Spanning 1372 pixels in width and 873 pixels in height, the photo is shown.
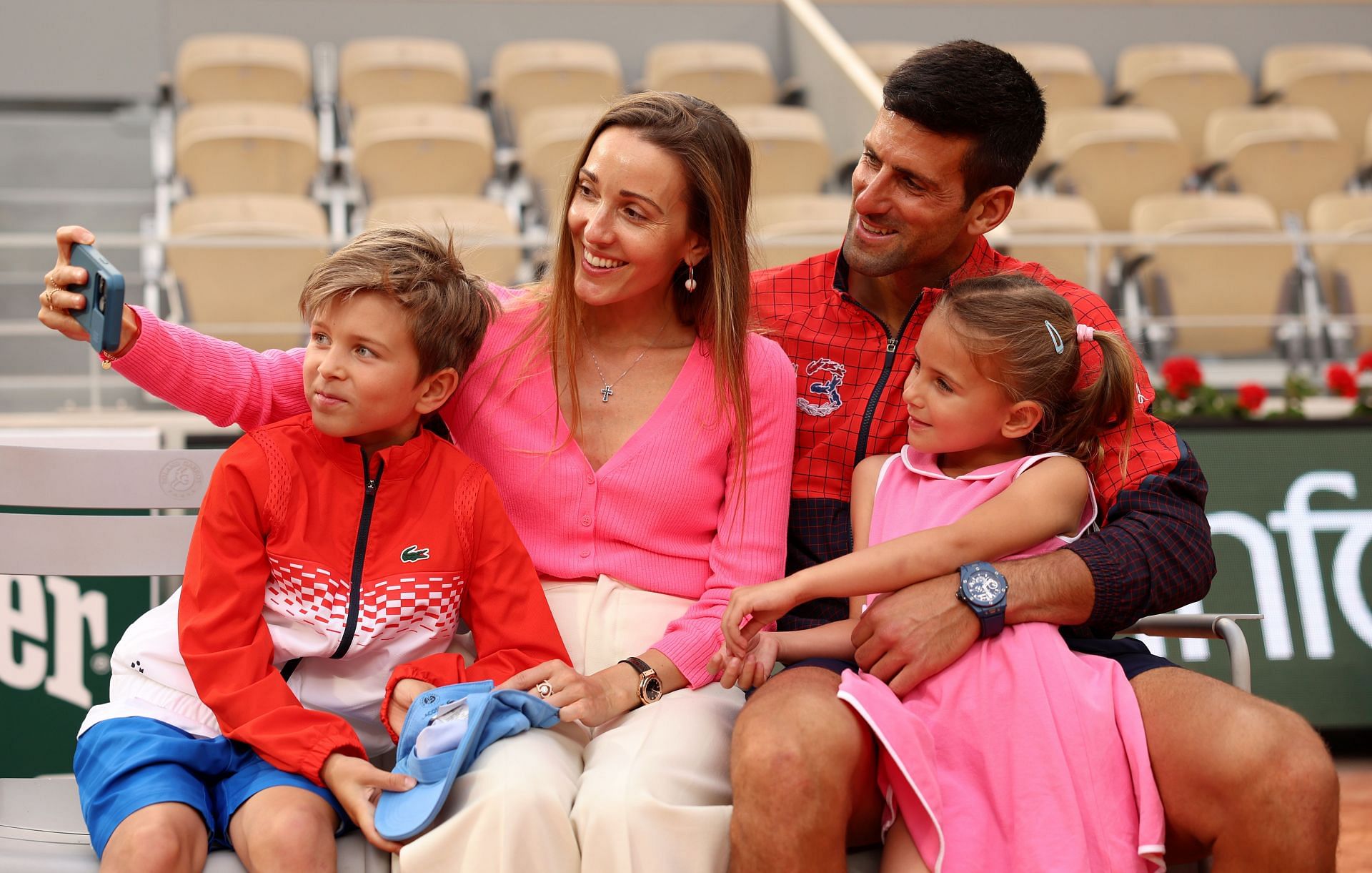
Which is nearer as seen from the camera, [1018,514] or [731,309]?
[1018,514]

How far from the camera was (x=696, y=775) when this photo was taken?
1.61 meters

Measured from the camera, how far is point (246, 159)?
5.43m

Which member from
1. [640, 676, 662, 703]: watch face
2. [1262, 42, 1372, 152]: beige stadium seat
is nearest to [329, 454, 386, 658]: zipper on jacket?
[640, 676, 662, 703]: watch face

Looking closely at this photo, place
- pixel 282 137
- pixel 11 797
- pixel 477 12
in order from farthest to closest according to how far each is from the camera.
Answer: pixel 477 12
pixel 282 137
pixel 11 797

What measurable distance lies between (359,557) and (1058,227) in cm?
413

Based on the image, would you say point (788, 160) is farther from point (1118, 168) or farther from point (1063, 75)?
point (1063, 75)

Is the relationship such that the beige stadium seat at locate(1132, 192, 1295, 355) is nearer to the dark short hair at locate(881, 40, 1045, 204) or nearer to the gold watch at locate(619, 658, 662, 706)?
the dark short hair at locate(881, 40, 1045, 204)

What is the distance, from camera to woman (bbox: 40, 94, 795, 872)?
69.9 inches

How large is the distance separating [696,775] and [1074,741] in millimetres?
455

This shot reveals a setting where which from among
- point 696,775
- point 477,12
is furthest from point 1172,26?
point 696,775

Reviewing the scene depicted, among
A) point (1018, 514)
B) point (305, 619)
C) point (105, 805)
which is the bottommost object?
point (105, 805)

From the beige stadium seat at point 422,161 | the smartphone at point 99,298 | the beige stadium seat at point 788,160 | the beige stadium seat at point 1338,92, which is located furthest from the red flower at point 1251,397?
the beige stadium seat at point 1338,92

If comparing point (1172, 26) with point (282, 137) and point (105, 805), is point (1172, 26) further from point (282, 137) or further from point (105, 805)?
point (105, 805)

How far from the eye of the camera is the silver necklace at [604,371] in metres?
2.02
